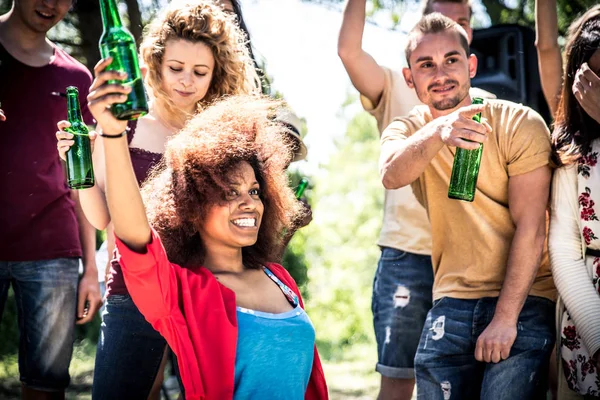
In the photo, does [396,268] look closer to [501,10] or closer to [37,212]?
[37,212]

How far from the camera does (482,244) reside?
2.98 metres

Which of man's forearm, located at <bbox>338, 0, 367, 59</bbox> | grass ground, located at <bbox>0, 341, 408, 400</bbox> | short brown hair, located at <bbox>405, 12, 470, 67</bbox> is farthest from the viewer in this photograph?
grass ground, located at <bbox>0, 341, 408, 400</bbox>

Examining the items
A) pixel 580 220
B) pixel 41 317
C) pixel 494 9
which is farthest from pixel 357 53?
pixel 494 9

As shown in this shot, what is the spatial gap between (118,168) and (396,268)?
1.90 metres

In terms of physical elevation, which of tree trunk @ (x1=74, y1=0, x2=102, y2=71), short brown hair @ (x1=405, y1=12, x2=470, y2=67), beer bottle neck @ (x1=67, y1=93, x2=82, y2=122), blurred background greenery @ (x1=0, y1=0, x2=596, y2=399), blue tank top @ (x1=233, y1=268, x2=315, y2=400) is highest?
tree trunk @ (x1=74, y1=0, x2=102, y2=71)

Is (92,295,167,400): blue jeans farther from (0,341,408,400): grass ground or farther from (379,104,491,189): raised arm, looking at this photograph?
(0,341,408,400): grass ground

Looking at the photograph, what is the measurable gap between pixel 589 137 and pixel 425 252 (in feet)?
3.23

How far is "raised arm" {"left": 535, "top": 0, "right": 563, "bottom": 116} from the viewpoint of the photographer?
3.74 metres

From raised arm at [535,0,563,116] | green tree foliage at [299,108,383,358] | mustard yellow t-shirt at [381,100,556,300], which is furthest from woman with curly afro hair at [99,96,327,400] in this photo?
green tree foliage at [299,108,383,358]

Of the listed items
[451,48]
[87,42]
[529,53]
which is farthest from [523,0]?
[451,48]

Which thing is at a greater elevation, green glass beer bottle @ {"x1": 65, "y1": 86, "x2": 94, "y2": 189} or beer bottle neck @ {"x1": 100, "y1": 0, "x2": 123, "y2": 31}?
beer bottle neck @ {"x1": 100, "y1": 0, "x2": 123, "y2": 31}

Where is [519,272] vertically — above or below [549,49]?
below

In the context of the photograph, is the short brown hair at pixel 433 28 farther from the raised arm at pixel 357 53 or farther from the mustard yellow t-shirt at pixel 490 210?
the raised arm at pixel 357 53

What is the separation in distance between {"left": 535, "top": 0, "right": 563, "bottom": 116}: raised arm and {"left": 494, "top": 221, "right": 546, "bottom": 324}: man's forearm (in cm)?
108
